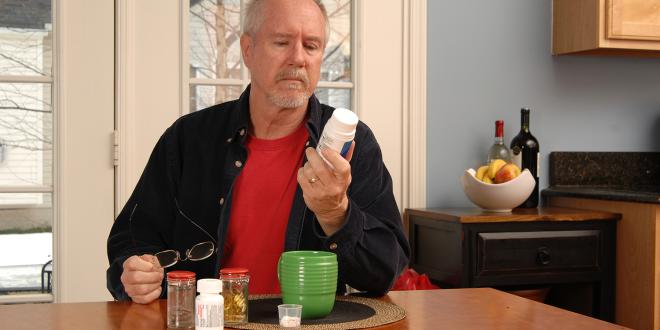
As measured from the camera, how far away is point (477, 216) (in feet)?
9.34

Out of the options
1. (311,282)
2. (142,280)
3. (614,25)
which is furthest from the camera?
(614,25)

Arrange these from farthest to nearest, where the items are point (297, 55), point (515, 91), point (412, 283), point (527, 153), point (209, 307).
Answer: point (515, 91) → point (527, 153) → point (412, 283) → point (297, 55) → point (209, 307)

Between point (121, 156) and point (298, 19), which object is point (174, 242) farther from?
point (121, 156)

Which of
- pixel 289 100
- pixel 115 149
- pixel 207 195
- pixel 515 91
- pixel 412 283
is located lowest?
pixel 412 283

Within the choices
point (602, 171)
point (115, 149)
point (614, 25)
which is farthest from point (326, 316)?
point (602, 171)

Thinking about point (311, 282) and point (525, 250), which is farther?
point (525, 250)

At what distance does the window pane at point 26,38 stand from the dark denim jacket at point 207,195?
3.59ft

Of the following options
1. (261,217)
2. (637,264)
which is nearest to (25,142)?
(261,217)

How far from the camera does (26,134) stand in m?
2.96

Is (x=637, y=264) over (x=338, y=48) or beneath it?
beneath

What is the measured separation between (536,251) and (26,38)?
1.82m

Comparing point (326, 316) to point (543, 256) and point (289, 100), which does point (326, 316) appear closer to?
point (289, 100)

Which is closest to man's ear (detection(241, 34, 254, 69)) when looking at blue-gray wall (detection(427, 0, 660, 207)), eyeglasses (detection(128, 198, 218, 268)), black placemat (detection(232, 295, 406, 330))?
eyeglasses (detection(128, 198, 218, 268))

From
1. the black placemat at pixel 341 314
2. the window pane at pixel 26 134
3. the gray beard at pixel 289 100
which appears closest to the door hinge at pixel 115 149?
the window pane at pixel 26 134
